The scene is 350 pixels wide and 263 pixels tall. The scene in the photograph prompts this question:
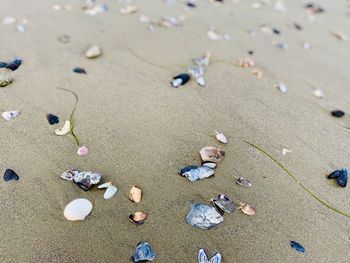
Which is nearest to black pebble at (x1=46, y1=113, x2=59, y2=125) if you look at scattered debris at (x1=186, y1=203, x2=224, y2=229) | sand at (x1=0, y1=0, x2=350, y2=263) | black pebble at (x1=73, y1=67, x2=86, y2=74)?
sand at (x1=0, y1=0, x2=350, y2=263)

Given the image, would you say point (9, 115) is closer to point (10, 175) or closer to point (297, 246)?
point (10, 175)

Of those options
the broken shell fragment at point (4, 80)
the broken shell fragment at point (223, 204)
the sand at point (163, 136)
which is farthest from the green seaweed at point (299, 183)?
the broken shell fragment at point (4, 80)

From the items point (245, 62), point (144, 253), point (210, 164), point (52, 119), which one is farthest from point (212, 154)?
point (245, 62)

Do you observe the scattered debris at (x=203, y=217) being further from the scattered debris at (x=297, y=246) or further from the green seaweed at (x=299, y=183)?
the green seaweed at (x=299, y=183)

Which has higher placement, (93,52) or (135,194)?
(93,52)

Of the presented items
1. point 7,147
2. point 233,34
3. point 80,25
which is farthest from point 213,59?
point 7,147

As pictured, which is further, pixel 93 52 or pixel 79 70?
pixel 93 52
